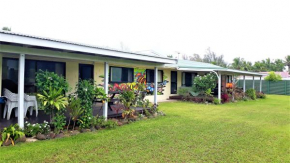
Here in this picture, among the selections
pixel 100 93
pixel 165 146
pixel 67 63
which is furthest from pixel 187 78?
pixel 165 146

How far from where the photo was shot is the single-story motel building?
4.92m

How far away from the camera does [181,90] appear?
1548cm

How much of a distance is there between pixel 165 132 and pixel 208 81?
861cm

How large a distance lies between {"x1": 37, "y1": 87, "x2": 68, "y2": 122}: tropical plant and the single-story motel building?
48 centimetres

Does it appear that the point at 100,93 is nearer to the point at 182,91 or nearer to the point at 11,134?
the point at 11,134

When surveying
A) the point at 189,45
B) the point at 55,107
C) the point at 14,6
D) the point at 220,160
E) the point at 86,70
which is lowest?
the point at 220,160

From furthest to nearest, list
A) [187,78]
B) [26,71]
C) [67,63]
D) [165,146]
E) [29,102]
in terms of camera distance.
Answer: [187,78]
[67,63]
[26,71]
[29,102]
[165,146]

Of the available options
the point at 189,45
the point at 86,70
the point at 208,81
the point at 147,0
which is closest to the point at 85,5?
the point at 147,0

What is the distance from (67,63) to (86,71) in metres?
1.09

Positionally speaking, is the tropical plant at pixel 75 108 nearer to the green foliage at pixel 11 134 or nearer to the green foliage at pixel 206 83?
the green foliage at pixel 11 134

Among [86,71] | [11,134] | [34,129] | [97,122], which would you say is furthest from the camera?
[86,71]

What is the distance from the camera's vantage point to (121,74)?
472 inches

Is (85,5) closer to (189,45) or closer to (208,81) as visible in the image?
(208,81)

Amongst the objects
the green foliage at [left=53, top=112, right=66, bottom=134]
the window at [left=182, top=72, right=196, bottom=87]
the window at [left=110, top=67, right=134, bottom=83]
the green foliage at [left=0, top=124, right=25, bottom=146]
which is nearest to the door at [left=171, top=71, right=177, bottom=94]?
the window at [left=182, top=72, right=196, bottom=87]
